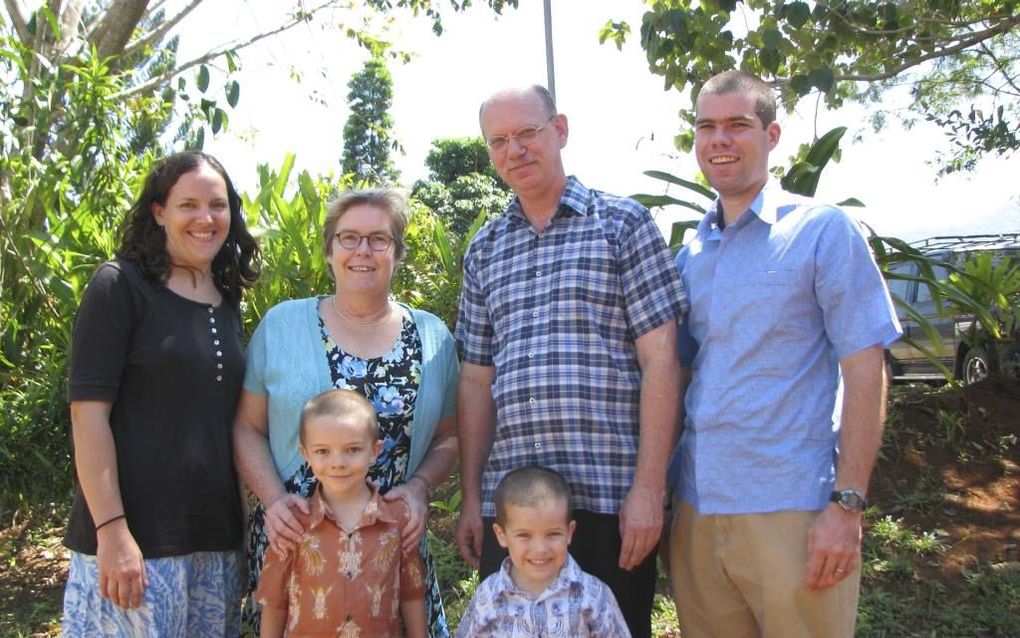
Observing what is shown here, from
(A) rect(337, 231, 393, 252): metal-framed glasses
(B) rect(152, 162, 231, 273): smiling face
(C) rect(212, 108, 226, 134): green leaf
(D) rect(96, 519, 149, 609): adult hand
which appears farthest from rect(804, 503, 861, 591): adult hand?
(C) rect(212, 108, 226, 134): green leaf

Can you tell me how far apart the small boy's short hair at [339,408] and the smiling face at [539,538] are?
45 centimetres

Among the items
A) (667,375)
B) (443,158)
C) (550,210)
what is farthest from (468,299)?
(443,158)

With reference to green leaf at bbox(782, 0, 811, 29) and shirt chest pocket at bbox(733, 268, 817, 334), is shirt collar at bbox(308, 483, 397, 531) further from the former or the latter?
green leaf at bbox(782, 0, 811, 29)

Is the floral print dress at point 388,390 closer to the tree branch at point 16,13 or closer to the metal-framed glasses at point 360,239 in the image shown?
the metal-framed glasses at point 360,239

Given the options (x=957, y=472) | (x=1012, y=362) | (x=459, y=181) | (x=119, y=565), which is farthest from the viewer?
(x=459, y=181)

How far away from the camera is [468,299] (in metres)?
3.04

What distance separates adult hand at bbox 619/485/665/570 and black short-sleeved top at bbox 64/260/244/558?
1.17 meters

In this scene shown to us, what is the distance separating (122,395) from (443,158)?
28.7 metres

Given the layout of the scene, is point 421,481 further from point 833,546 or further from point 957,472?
point 957,472

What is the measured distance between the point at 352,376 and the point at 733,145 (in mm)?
1306

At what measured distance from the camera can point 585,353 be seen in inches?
105

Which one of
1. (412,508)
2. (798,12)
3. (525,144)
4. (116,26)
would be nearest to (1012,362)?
(798,12)

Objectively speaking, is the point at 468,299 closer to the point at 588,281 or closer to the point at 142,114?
the point at 588,281

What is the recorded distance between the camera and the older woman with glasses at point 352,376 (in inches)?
107
